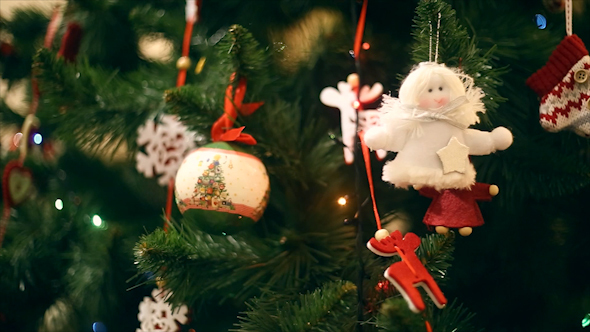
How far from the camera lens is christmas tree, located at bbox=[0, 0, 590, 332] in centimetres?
56

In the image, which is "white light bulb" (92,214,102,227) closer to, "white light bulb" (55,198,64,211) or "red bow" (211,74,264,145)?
"white light bulb" (55,198,64,211)

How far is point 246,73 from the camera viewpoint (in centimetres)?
61

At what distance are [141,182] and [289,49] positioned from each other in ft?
1.11

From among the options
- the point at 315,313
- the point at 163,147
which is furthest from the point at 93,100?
the point at 315,313

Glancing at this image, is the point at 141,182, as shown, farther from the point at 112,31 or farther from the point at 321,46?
the point at 321,46

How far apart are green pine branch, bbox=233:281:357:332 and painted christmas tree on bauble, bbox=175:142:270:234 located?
3.7 inches

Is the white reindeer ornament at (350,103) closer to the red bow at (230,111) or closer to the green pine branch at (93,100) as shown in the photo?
the red bow at (230,111)

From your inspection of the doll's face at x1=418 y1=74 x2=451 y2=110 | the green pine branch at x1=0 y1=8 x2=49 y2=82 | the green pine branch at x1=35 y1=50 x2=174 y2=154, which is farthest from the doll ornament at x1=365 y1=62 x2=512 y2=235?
the green pine branch at x1=0 y1=8 x2=49 y2=82

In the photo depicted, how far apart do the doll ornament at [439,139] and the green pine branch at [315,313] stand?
115 millimetres

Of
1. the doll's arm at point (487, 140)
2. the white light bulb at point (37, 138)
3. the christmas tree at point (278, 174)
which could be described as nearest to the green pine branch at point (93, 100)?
the christmas tree at point (278, 174)

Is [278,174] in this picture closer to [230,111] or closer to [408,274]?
[230,111]

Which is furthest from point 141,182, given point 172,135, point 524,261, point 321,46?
point 524,261

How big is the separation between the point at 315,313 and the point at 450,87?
246 millimetres

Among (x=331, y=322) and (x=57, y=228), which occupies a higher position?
(x=331, y=322)
